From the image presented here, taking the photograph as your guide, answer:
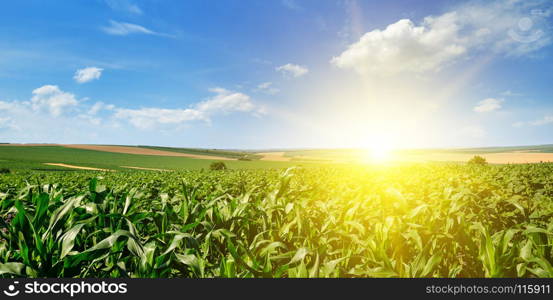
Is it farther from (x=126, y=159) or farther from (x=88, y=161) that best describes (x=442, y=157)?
(x=88, y=161)

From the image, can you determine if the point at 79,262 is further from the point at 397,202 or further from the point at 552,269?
the point at 552,269

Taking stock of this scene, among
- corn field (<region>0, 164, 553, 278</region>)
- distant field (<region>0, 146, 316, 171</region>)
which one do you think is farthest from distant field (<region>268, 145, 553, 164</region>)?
corn field (<region>0, 164, 553, 278</region>)

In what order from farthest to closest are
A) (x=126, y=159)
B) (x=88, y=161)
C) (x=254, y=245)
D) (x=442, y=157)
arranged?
(x=442, y=157)
(x=126, y=159)
(x=88, y=161)
(x=254, y=245)

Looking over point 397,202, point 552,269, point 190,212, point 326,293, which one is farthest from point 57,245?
point 552,269

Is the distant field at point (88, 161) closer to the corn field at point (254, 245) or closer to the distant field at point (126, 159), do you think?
the distant field at point (126, 159)

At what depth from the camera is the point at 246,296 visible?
52.6 inches

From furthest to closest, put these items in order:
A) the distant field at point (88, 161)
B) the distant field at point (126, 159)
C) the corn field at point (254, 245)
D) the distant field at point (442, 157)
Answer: the distant field at point (442, 157)
the distant field at point (126, 159)
the distant field at point (88, 161)
the corn field at point (254, 245)

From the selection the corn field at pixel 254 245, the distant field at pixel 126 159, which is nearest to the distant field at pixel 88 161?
the distant field at pixel 126 159

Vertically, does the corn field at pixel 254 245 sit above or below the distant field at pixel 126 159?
above

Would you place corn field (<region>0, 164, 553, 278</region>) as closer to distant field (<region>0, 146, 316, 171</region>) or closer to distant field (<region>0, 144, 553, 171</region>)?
distant field (<region>0, 144, 553, 171</region>)

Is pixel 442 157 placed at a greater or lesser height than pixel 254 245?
lesser

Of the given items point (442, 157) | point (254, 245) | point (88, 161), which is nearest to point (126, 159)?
point (88, 161)

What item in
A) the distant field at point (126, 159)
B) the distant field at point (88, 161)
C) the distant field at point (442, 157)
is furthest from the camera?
the distant field at point (442, 157)

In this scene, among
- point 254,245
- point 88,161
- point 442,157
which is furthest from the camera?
point 442,157
